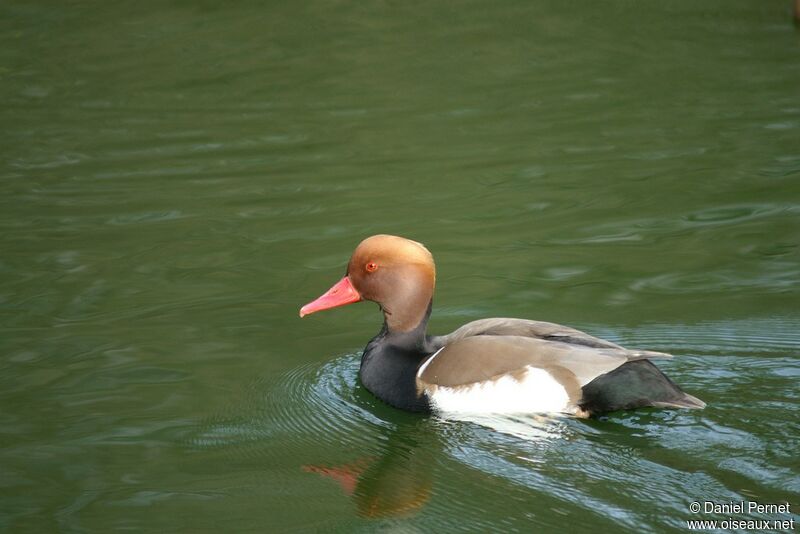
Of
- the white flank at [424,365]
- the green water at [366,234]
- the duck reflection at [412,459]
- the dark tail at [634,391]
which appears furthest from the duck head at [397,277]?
the dark tail at [634,391]

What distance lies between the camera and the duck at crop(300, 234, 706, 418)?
17.2 ft

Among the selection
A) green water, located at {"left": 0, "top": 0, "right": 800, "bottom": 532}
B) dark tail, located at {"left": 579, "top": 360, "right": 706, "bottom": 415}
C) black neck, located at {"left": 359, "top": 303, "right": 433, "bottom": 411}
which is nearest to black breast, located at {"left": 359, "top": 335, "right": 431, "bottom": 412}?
black neck, located at {"left": 359, "top": 303, "right": 433, "bottom": 411}

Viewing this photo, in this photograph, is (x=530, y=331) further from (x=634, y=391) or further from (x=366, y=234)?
(x=366, y=234)

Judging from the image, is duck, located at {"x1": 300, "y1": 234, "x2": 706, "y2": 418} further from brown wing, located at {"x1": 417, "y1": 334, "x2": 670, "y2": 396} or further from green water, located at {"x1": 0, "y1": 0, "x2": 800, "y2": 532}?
green water, located at {"x1": 0, "y1": 0, "x2": 800, "y2": 532}

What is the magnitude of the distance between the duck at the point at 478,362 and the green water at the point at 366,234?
4.7 inches

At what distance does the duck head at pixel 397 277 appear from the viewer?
582cm

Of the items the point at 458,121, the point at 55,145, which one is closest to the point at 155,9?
the point at 55,145

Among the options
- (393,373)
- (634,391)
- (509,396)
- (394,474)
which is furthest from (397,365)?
(634,391)

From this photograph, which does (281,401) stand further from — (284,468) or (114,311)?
(114,311)

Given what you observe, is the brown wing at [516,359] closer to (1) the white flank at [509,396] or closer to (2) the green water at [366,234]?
(1) the white flank at [509,396]

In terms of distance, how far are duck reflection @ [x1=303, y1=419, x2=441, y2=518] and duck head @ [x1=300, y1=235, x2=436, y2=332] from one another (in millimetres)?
632

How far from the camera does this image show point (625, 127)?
389 inches

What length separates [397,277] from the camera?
5855 mm

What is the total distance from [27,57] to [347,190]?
582 centimetres
